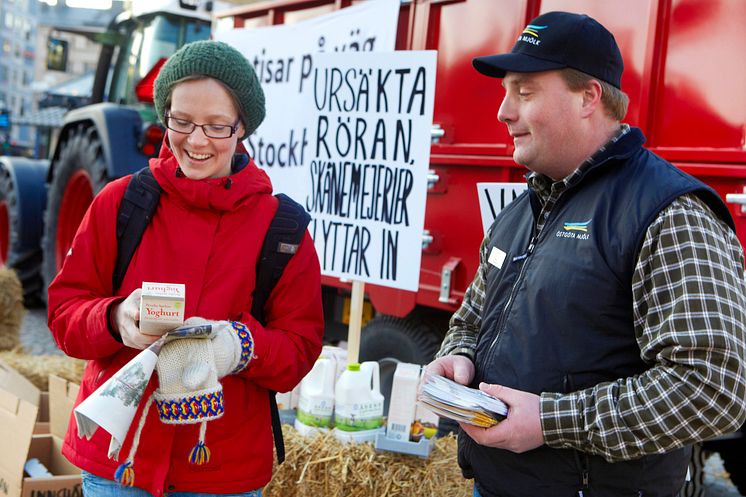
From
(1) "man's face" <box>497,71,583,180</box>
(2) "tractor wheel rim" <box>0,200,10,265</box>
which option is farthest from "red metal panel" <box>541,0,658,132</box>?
(2) "tractor wheel rim" <box>0,200,10,265</box>

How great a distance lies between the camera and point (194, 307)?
1.90m

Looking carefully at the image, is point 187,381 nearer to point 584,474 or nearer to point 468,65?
point 584,474

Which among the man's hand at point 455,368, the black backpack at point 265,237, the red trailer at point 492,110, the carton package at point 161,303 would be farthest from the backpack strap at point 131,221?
the red trailer at point 492,110

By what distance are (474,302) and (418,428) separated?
3.37ft

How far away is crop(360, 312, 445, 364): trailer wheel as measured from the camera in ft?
14.8

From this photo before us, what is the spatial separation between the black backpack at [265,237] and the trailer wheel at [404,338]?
2.50 metres

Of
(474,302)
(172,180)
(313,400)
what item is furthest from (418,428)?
(172,180)

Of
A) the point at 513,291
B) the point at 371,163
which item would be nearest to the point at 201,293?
the point at 513,291

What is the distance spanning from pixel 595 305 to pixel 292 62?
3.46 meters

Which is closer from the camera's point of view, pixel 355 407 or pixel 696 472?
pixel 355 407

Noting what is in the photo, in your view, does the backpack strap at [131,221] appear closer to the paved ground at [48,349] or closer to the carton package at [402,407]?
the carton package at [402,407]

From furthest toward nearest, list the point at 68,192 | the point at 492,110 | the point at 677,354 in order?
1. the point at 68,192
2. the point at 492,110
3. the point at 677,354

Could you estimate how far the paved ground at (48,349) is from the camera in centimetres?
490

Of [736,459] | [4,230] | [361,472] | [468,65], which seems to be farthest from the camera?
[4,230]
